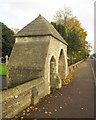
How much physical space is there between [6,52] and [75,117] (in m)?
42.2

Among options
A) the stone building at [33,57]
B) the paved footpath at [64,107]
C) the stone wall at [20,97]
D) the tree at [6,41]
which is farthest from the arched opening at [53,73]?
the tree at [6,41]

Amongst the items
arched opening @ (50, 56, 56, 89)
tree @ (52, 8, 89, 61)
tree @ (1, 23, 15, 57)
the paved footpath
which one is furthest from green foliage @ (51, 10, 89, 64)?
the paved footpath

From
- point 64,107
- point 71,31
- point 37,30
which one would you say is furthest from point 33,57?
point 71,31

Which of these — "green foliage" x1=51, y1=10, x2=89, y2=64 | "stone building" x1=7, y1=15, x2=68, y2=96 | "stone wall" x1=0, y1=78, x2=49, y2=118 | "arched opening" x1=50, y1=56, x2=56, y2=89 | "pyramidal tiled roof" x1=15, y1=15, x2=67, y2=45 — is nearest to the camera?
"stone wall" x1=0, y1=78, x2=49, y2=118

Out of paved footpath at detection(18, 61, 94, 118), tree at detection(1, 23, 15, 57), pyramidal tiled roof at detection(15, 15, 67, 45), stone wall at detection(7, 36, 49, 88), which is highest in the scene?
tree at detection(1, 23, 15, 57)

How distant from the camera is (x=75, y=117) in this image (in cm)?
956

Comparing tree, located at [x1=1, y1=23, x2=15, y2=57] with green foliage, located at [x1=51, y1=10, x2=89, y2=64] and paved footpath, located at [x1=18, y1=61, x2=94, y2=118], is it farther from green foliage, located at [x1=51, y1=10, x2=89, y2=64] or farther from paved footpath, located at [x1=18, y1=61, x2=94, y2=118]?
paved footpath, located at [x1=18, y1=61, x2=94, y2=118]

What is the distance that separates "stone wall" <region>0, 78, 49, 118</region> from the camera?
8.76m

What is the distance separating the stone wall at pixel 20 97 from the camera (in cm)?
876

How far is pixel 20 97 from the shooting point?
1012 cm

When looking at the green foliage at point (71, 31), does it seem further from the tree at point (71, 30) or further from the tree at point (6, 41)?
the tree at point (6, 41)

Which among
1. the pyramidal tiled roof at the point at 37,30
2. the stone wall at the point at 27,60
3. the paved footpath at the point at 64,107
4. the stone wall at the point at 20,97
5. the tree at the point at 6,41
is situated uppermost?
the tree at the point at 6,41

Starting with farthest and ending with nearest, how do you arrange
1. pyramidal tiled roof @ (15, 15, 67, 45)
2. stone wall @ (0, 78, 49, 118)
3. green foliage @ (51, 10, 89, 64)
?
green foliage @ (51, 10, 89, 64), pyramidal tiled roof @ (15, 15, 67, 45), stone wall @ (0, 78, 49, 118)

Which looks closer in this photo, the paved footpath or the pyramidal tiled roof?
the paved footpath
